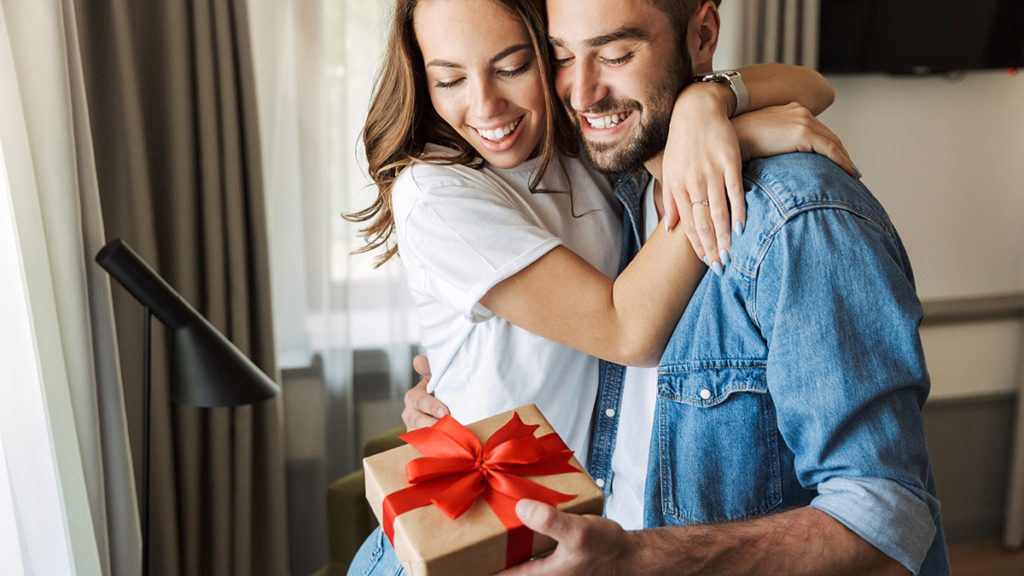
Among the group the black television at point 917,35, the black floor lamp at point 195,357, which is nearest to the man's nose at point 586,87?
the black floor lamp at point 195,357

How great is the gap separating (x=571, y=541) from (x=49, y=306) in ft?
4.42

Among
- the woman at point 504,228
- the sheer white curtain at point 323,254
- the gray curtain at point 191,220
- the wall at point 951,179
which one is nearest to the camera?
the woman at point 504,228

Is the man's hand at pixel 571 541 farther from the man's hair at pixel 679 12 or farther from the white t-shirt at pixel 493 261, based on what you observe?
the man's hair at pixel 679 12

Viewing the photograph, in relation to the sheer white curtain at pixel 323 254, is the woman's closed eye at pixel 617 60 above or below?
above

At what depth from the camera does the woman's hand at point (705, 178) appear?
0.98 metres

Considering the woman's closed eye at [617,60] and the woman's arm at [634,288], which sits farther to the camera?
the woman's closed eye at [617,60]

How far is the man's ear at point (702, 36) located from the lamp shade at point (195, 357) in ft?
3.36

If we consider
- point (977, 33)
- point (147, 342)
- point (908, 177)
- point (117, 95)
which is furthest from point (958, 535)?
point (117, 95)

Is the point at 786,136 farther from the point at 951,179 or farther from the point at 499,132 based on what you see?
the point at 951,179

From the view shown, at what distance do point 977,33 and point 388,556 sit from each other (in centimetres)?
281

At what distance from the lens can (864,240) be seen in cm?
87

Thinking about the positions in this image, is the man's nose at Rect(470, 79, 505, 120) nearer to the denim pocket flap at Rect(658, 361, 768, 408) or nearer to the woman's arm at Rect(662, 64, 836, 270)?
the woman's arm at Rect(662, 64, 836, 270)

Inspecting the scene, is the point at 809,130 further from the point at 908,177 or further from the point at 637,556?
the point at 908,177

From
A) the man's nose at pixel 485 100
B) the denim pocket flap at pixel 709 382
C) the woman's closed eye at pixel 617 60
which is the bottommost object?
the denim pocket flap at pixel 709 382
